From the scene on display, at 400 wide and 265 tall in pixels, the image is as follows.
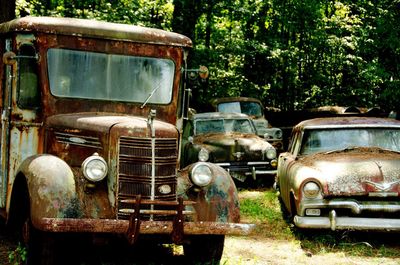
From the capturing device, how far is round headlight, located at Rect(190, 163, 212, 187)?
20.8ft

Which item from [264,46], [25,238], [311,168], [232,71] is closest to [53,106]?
[25,238]

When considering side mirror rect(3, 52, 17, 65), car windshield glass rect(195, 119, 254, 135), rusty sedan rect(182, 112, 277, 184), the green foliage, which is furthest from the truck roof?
car windshield glass rect(195, 119, 254, 135)

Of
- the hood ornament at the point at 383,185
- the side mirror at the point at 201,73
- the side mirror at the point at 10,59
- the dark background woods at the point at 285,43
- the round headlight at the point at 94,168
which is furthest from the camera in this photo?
the dark background woods at the point at 285,43

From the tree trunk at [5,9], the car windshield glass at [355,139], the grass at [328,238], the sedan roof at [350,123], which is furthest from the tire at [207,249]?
the tree trunk at [5,9]

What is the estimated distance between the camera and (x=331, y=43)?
2389 centimetres

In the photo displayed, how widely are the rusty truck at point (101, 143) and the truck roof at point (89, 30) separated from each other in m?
0.01

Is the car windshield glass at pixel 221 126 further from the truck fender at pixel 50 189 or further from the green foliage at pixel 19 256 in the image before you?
the truck fender at pixel 50 189

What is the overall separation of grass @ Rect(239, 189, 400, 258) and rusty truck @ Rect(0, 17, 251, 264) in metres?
2.05

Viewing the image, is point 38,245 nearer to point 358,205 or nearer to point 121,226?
point 121,226

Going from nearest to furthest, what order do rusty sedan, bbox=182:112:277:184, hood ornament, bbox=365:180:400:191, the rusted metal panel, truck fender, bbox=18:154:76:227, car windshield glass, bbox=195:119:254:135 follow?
the rusted metal panel < truck fender, bbox=18:154:76:227 < hood ornament, bbox=365:180:400:191 < rusty sedan, bbox=182:112:277:184 < car windshield glass, bbox=195:119:254:135

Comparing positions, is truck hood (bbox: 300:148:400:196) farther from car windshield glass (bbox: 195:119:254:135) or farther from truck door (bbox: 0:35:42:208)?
car windshield glass (bbox: 195:119:254:135)

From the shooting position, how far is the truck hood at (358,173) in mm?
7781

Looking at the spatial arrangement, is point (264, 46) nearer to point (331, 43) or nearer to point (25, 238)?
point (331, 43)

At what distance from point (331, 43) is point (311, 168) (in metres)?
16.5
